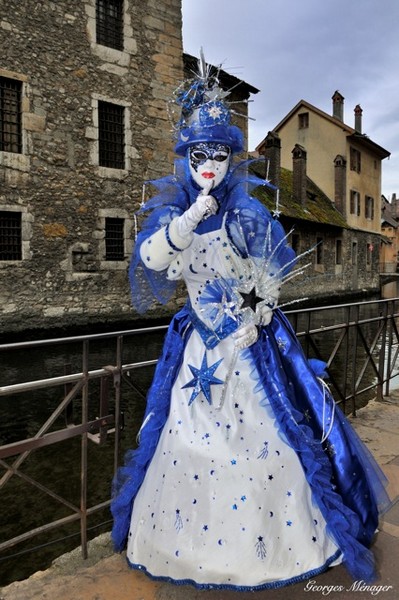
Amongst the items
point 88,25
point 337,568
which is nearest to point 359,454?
point 337,568

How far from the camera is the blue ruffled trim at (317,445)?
184 centimetres

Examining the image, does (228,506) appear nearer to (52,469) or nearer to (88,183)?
(52,469)

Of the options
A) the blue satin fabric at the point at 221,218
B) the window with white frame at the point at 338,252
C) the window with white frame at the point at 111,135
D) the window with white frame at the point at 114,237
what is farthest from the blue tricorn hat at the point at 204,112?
the window with white frame at the point at 338,252

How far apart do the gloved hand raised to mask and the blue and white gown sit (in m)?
0.14

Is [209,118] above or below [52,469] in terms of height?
above

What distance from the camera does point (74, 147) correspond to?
11.1m

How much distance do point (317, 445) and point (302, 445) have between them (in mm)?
84

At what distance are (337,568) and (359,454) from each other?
Answer: 0.47 metres

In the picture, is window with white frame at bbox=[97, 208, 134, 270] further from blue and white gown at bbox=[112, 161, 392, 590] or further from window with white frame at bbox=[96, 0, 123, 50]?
blue and white gown at bbox=[112, 161, 392, 590]

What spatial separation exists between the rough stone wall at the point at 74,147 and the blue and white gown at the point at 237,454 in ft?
29.8

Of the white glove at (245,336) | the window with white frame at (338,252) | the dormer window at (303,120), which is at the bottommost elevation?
the white glove at (245,336)

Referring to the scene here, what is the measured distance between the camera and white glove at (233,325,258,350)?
194cm

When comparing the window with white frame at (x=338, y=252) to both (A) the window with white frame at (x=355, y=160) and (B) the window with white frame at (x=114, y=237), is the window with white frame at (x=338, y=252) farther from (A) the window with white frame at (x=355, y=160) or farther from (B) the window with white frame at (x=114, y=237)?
(B) the window with white frame at (x=114, y=237)

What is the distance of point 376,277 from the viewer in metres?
30.4
